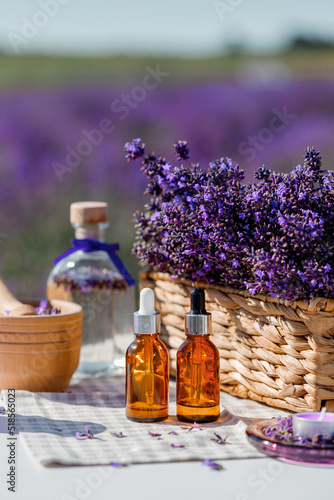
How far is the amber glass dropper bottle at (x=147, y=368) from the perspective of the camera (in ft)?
3.59

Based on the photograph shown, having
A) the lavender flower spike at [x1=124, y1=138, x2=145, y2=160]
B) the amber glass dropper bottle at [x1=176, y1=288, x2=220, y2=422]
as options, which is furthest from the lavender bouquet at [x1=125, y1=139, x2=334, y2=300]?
the amber glass dropper bottle at [x1=176, y1=288, x2=220, y2=422]

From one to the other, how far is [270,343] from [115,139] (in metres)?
2.84

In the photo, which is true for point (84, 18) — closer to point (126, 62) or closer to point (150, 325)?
point (126, 62)

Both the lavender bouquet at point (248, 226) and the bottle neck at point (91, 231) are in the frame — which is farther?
the bottle neck at point (91, 231)

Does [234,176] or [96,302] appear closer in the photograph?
[234,176]

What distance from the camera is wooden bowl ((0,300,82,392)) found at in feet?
4.02

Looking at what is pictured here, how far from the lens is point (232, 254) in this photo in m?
1.17

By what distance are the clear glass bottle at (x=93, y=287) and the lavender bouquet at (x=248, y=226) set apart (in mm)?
194

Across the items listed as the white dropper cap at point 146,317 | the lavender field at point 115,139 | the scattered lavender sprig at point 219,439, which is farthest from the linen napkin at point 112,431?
the lavender field at point 115,139

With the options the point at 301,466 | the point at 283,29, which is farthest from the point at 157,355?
the point at 283,29

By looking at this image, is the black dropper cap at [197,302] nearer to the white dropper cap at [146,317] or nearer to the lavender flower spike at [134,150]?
the white dropper cap at [146,317]

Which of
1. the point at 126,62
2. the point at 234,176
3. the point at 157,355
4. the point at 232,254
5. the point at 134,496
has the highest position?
the point at 126,62

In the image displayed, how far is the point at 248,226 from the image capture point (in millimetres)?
1152

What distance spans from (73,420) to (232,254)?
1.19 ft
